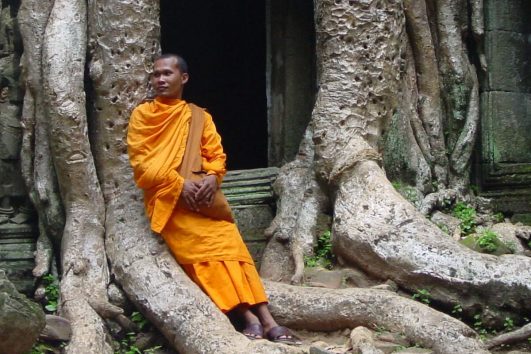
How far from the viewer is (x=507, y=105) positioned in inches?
374

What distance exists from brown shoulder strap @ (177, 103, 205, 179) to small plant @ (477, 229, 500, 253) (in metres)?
1.74

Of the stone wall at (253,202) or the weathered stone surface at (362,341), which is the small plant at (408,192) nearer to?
the stone wall at (253,202)

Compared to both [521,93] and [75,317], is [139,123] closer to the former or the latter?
[75,317]

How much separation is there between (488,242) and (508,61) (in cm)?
207

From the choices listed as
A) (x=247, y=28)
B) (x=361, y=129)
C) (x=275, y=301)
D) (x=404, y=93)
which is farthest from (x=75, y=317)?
(x=247, y=28)

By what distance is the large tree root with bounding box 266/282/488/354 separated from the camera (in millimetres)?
6887

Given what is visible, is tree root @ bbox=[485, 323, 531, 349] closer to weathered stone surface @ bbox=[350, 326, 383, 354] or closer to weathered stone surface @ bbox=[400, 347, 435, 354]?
weathered stone surface @ bbox=[400, 347, 435, 354]

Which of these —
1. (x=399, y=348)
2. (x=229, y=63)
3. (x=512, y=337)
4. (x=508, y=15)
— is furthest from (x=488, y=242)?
(x=229, y=63)

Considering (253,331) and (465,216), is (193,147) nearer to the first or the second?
(253,331)

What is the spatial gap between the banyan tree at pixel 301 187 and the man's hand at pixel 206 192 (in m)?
0.43

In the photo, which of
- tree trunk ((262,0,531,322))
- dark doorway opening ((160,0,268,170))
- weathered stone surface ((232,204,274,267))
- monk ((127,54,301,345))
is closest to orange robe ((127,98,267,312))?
monk ((127,54,301,345))

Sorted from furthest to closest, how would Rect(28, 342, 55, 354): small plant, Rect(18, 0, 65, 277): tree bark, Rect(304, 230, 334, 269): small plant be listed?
Rect(18, 0, 65, 277): tree bark, Rect(304, 230, 334, 269): small plant, Rect(28, 342, 55, 354): small plant

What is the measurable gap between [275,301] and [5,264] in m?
1.98

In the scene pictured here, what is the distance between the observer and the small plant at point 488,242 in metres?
7.87
